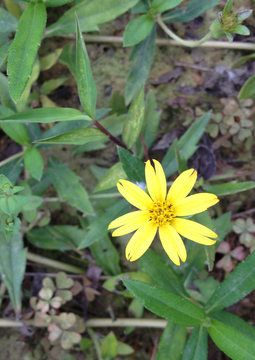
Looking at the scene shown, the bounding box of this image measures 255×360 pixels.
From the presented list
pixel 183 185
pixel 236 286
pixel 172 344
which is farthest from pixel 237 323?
pixel 183 185

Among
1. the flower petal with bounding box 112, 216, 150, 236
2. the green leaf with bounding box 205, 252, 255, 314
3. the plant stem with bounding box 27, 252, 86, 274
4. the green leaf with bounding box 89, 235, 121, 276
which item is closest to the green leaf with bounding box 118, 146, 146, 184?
the flower petal with bounding box 112, 216, 150, 236

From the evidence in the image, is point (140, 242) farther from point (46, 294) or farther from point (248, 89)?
point (248, 89)

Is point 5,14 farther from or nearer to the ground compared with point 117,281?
farther from the ground

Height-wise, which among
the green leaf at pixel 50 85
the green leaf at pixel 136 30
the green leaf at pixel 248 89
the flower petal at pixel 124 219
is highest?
the green leaf at pixel 136 30

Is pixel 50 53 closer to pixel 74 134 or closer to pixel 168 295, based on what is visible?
pixel 74 134

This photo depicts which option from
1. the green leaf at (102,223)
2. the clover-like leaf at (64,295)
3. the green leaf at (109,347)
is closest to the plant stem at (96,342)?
the green leaf at (109,347)

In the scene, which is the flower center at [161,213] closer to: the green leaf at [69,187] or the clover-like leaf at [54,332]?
the green leaf at [69,187]

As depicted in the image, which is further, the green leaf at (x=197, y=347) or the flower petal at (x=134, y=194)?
the green leaf at (x=197, y=347)

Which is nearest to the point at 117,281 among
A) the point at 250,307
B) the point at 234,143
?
the point at 250,307
